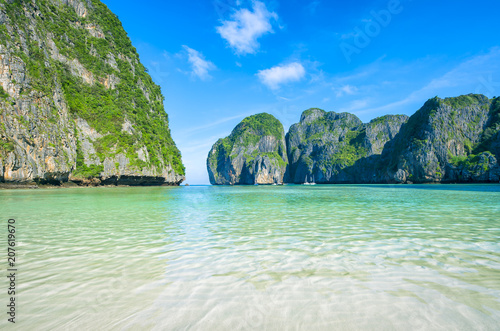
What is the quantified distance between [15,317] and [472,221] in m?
12.6

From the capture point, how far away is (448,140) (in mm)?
107375

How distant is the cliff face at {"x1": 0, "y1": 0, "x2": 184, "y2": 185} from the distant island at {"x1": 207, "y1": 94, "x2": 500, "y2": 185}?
101 metres

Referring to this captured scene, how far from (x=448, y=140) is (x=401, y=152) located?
60.4 feet

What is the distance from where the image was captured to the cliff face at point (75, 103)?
1407 inches

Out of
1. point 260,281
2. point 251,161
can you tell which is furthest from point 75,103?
point 251,161

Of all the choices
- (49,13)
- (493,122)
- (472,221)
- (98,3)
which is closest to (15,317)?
(472,221)

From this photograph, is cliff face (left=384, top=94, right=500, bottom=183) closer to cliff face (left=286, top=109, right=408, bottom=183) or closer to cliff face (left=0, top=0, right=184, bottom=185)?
cliff face (left=286, top=109, right=408, bottom=183)

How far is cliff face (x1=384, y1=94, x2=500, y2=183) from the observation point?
100438 mm

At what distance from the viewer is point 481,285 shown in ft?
11.4

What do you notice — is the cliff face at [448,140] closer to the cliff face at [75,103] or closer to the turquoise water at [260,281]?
the cliff face at [75,103]

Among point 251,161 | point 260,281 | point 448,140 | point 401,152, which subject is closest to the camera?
point 260,281

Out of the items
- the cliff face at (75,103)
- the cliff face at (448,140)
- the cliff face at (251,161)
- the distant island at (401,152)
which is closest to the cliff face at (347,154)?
the distant island at (401,152)

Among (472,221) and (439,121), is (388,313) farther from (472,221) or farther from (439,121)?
(439,121)

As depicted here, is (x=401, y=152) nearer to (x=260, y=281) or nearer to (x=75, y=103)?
(x=75, y=103)
